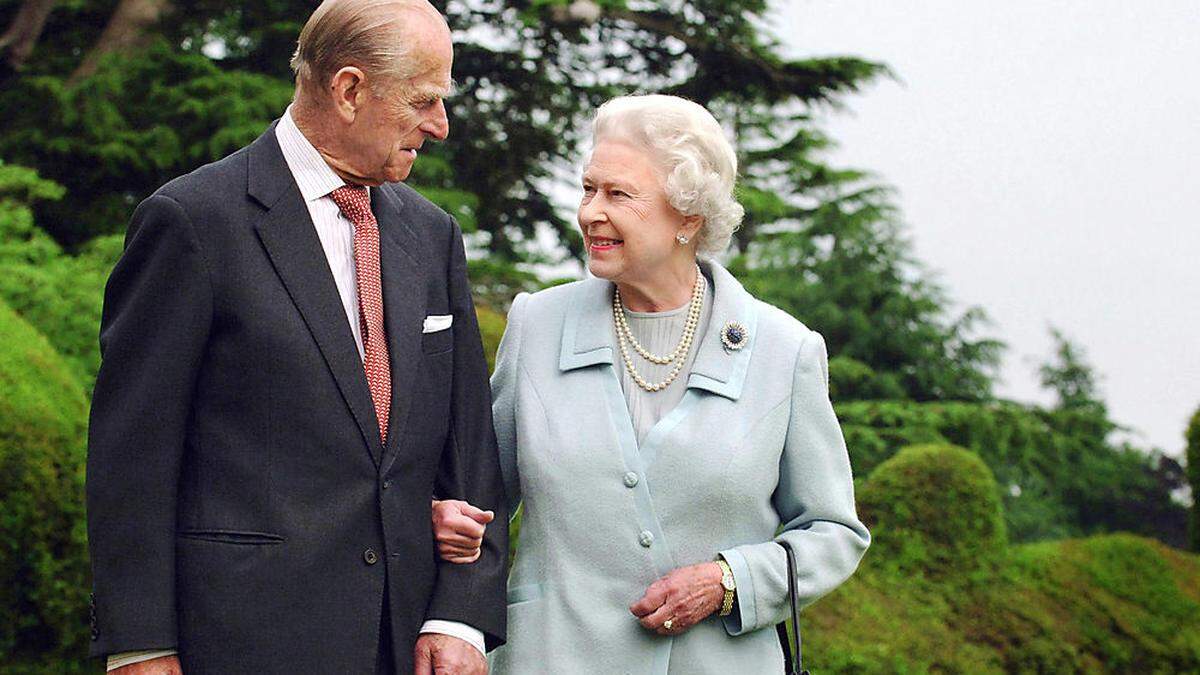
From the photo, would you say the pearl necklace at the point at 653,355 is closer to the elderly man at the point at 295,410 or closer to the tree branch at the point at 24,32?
the elderly man at the point at 295,410

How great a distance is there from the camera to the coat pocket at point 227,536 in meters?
2.48

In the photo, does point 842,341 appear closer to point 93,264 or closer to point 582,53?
point 582,53

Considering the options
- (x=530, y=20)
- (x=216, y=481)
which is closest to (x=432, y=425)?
(x=216, y=481)

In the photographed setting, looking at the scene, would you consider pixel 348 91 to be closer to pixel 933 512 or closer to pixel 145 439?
pixel 145 439

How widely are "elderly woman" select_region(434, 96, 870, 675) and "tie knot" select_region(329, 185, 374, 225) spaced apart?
Answer: 0.44m

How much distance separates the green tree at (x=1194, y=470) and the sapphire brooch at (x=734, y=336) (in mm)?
6673

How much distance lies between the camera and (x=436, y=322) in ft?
9.09

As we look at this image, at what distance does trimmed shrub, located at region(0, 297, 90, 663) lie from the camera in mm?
5035

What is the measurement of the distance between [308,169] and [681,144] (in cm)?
73

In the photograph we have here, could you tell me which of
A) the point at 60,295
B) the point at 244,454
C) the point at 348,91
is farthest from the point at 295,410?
the point at 60,295

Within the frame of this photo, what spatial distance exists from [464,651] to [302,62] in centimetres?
111

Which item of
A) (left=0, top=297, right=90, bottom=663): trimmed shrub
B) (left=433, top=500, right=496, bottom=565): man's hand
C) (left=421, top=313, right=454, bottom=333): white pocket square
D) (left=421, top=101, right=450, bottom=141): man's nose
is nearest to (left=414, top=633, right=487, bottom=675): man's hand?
(left=433, top=500, right=496, bottom=565): man's hand

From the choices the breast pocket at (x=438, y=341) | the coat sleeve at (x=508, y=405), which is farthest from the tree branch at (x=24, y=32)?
the breast pocket at (x=438, y=341)

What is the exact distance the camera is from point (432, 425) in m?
2.70
